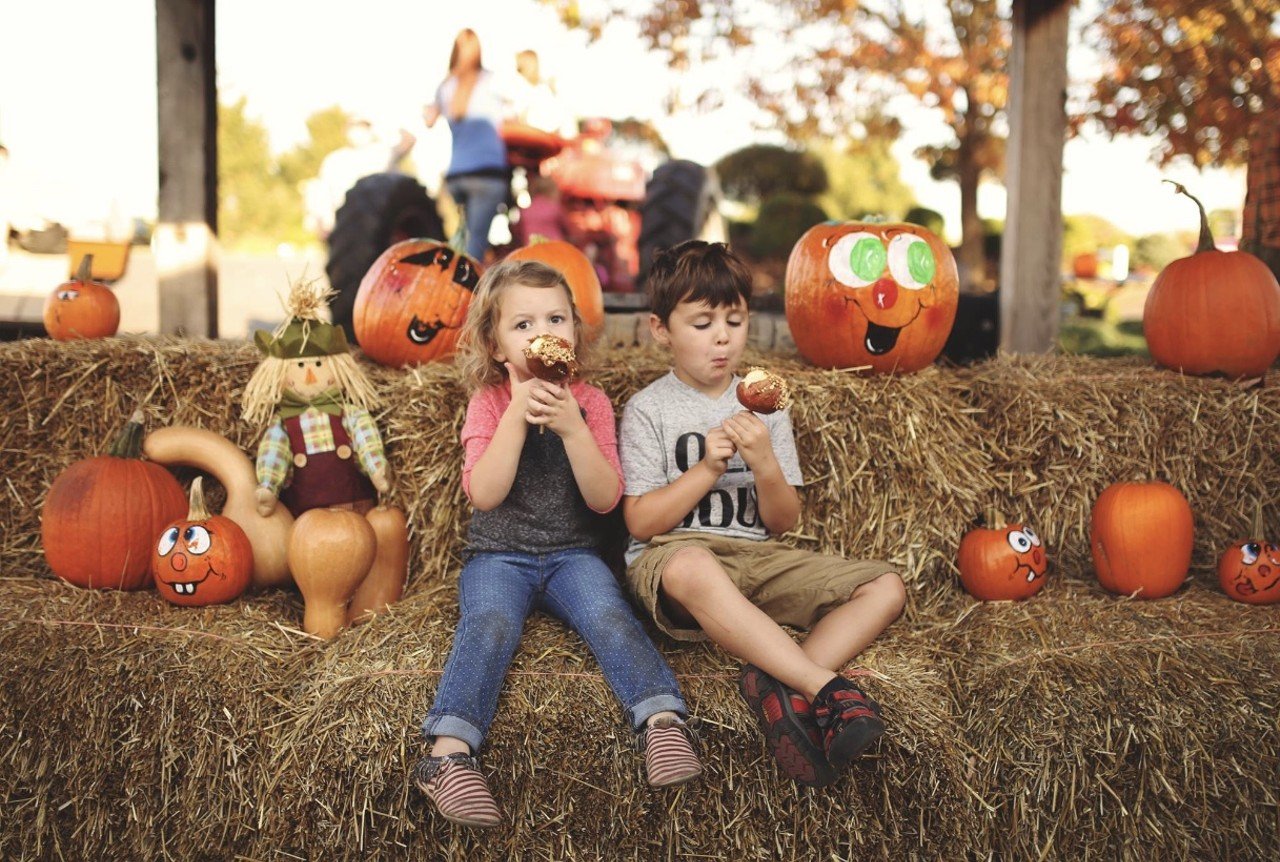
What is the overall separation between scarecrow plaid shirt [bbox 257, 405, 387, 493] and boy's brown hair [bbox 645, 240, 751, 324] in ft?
3.49

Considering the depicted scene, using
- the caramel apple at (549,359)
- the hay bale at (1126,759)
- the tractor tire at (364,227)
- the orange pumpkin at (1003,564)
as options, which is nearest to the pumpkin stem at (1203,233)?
the orange pumpkin at (1003,564)

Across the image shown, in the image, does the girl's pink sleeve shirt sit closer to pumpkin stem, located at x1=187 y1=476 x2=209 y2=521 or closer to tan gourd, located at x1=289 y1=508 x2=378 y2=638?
tan gourd, located at x1=289 y1=508 x2=378 y2=638

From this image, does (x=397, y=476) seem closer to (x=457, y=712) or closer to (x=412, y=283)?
(x=412, y=283)

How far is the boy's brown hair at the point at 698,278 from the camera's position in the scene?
2.78m

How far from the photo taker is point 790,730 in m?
2.24

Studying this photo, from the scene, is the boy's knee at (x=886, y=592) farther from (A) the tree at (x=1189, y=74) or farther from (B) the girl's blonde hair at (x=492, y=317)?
(A) the tree at (x=1189, y=74)

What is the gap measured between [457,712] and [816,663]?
87 cm

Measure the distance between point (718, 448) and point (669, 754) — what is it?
0.76 m

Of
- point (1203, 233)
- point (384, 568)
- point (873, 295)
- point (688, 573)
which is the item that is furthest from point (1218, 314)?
point (384, 568)

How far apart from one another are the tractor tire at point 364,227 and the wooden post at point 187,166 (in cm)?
59

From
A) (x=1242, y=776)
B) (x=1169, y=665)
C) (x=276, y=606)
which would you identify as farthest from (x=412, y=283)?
(x=1242, y=776)

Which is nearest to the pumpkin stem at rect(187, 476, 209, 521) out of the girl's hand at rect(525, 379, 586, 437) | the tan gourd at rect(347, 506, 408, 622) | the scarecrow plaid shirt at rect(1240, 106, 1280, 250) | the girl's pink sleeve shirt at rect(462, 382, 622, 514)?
the tan gourd at rect(347, 506, 408, 622)

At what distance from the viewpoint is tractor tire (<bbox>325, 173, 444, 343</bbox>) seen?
16.1 feet

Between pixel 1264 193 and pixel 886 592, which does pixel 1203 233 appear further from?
pixel 886 592
